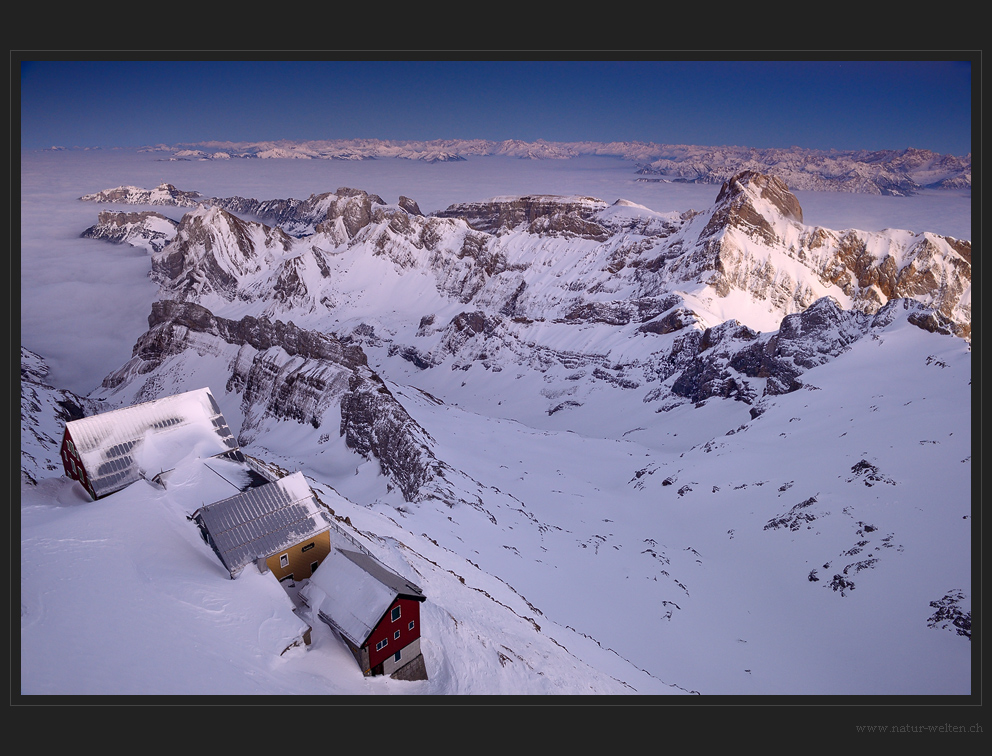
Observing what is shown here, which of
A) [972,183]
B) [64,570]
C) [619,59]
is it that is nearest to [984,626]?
[972,183]

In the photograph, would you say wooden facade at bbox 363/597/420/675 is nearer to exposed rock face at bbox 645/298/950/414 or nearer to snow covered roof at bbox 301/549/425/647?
snow covered roof at bbox 301/549/425/647

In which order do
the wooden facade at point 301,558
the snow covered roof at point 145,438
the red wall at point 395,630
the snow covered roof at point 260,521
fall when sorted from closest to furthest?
the red wall at point 395,630 → the snow covered roof at point 260,521 → the wooden facade at point 301,558 → the snow covered roof at point 145,438

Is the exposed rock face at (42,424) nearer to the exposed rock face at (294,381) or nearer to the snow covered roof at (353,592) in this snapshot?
the snow covered roof at (353,592)

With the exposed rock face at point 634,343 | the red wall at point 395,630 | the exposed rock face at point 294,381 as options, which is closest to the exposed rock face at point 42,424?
the red wall at point 395,630

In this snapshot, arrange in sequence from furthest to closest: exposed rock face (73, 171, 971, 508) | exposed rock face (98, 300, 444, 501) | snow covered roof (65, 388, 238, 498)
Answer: exposed rock face (73, 171, 971, 508) → exposed rock face (98, 300, 444, 501) → snow covered roof (65, 388, 238, 498)

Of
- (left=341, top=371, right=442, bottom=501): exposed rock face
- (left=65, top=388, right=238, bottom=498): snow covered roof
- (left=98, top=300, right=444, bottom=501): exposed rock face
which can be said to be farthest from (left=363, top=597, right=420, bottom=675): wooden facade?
(left=98, top=300, right=444, bottom=501): exposed rock face

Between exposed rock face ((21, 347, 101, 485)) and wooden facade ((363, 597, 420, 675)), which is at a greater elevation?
exposed rock face ((21, 347, 101, 485))

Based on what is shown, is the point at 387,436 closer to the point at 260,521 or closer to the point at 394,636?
the point at 260,521
